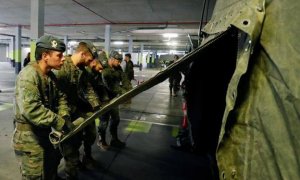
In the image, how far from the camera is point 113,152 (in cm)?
421

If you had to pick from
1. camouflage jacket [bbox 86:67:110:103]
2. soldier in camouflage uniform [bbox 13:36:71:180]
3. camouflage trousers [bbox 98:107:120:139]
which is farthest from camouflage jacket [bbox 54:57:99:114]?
camouflage trousers [bbox 98:107:120:139]

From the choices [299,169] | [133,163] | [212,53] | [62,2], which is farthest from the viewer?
[62,2]

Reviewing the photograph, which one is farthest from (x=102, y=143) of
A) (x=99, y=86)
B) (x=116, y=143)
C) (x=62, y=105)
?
(x=62, y=105)

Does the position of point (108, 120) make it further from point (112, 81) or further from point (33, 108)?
point (33, 108)

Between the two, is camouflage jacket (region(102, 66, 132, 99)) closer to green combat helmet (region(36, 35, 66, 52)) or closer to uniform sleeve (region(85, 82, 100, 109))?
uniform sleeve (region(85, 82, 100, 109))

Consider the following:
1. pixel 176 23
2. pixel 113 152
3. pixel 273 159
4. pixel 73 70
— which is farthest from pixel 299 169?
pixel 176 23

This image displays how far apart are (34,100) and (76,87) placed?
1105 mm

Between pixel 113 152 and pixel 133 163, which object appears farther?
pixel 113 152

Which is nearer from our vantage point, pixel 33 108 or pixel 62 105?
pixel 33 108

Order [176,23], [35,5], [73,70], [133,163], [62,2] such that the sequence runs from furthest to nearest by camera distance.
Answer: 1. [176,23]
2. [62,2]
3. [35,5]
4. [133,163]
5. [73,70]

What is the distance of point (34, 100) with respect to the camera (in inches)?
80.5

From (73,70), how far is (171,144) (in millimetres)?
2600

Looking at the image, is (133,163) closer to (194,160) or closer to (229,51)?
(194,160)

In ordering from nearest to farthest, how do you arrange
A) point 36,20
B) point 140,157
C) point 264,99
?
point 264,99 < point 140,157 < point 36,20
